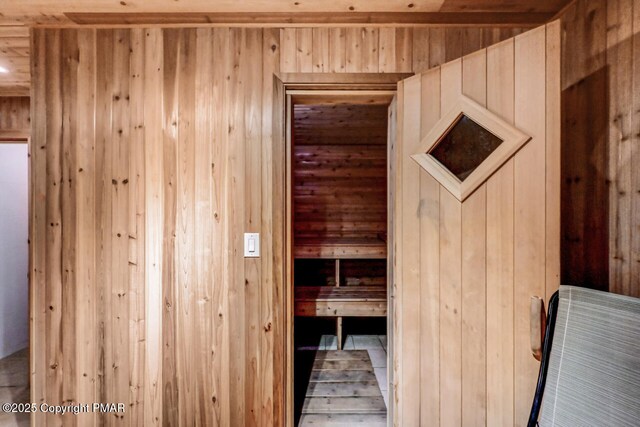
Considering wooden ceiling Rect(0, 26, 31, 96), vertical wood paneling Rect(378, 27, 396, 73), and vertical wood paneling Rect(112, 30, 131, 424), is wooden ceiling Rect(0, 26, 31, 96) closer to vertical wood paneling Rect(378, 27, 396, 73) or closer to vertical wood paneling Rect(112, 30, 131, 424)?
vertical wood paneling Rect(112, 30, 131, 424)

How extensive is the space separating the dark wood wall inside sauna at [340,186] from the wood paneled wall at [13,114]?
272 centimetres

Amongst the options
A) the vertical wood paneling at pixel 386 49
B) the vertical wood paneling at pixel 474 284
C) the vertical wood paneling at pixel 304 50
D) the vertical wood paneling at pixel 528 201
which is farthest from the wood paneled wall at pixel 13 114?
the vertical wood paneling at pixel 528 201

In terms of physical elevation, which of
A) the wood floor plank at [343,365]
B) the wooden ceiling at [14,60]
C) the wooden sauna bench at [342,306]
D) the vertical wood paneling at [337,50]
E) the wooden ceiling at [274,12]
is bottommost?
the wood floor plank at [343,365]

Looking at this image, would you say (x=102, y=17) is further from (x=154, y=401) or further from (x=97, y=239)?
(x=154, y=401)

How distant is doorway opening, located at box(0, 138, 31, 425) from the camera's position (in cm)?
279

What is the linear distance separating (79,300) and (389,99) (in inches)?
84.1

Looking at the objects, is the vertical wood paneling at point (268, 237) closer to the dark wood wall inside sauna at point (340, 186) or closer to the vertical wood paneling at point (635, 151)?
the vertical wood paneling at point (635, 151)

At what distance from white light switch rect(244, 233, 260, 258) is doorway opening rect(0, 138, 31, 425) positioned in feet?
9.60

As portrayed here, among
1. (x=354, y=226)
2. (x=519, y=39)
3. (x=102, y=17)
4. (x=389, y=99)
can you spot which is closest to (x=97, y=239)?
(x=102, y=17)

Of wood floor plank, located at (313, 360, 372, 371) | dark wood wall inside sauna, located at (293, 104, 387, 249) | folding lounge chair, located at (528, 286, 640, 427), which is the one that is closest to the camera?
folding lounge chair, located at (528, 286, 640, 427)

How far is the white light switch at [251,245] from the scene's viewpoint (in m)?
1.52

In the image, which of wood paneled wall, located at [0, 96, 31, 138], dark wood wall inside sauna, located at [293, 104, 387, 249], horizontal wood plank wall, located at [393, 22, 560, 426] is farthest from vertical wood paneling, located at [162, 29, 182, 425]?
wood paneled wall, located at [0, 96, 31, 138]

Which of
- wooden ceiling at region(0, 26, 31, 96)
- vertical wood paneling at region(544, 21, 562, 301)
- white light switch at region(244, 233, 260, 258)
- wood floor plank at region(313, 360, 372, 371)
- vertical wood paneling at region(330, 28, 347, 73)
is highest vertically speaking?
wooden ceiling at region(0, 26, 31, 96)

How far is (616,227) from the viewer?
3.90 feet
